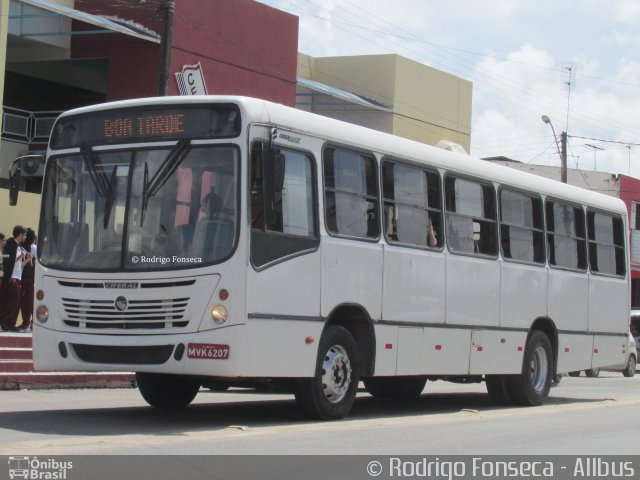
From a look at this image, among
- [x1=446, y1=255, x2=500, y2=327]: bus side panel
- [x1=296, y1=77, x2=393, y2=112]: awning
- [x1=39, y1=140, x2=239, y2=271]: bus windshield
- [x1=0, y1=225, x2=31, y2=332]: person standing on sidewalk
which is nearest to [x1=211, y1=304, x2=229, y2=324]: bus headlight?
[x1=39, y1=140, x2=239, y2=271]: bus windshield

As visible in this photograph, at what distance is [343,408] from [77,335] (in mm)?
2914

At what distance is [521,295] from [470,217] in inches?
65.8

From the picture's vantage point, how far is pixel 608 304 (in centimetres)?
1853

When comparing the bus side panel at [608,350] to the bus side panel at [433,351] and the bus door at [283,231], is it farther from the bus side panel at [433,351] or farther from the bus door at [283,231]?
the bus door at [283,231]

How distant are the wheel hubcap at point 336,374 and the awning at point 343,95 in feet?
81.0

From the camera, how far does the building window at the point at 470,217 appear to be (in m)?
14.6

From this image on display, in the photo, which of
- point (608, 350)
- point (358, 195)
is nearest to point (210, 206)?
point (358, 195)

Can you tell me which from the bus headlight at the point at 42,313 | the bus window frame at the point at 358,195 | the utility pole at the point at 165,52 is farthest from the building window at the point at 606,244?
the bus headlight at the point at 42,313

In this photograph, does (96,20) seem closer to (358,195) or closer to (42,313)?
(358,195)

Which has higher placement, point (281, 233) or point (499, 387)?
point (281, 233)

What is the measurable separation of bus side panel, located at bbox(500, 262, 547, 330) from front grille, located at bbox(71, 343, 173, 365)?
6.03 m

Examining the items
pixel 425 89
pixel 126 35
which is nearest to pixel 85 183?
pixel 126 35

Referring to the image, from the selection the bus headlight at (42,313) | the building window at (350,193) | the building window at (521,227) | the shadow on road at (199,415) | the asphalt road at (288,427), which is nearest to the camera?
the asphalt road at (288,427)
